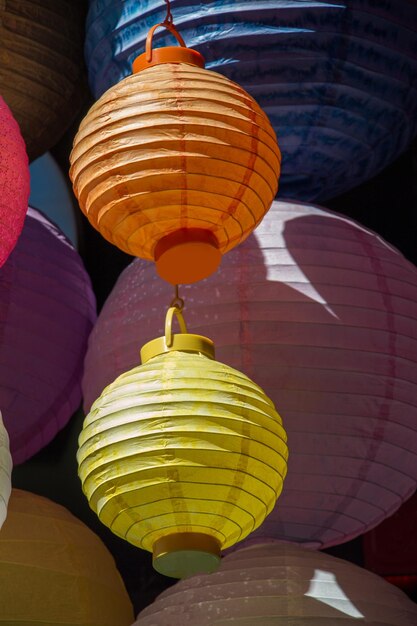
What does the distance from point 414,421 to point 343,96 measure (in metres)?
0.43

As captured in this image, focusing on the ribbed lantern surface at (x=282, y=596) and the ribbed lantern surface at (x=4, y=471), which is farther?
the ribbed lantern surface at (x=282, y=596)

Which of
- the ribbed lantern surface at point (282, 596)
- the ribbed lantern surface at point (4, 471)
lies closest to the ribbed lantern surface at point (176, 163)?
the ribbed lantern surface at point (4, 471)

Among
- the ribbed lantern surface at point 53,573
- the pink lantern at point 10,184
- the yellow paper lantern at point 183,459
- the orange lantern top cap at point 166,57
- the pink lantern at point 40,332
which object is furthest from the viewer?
the pink lantern at point 40,332

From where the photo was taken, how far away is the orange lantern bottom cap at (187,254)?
4.89 feet

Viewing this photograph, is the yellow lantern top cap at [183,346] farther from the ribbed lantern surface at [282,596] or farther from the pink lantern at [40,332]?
the pink lantern at [40,332]

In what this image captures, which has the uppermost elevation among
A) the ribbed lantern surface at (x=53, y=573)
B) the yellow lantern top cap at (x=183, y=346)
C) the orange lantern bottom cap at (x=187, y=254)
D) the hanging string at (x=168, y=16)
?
the hanging string at (x=168, y=16)

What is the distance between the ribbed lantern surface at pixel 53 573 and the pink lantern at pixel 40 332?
14 cm

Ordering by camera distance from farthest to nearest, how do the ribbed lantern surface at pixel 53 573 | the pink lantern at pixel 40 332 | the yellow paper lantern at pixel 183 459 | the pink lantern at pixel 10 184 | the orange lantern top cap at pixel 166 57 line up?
1. the pink lantern at pixel 40 332
2. the ribbed lantern surface at pixel 53 573
3. the orange lantern top cap at pixel 166 57
4. the pink lantern at pixel 10 184
5. the yellow paper lantern at pixel 183 459

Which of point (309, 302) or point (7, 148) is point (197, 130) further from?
point (309, 302)

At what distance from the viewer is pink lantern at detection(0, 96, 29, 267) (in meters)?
1.46

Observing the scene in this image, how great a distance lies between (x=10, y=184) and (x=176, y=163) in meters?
0.18

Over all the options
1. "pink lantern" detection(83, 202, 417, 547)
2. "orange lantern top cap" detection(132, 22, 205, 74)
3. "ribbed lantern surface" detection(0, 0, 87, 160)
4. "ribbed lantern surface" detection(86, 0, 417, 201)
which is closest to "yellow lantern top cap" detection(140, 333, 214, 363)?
"pink lantern" detection(83, 202, 417, 547)

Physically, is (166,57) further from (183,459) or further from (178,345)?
(183,459)

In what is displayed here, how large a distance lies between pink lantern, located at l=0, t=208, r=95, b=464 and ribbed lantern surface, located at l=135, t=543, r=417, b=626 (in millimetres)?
368
